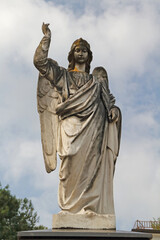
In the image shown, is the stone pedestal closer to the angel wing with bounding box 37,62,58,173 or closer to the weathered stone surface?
the weathered stone surface

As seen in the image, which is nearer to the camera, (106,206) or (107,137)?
(106,206)

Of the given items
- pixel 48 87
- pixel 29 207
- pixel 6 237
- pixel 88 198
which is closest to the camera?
pixel 88 198

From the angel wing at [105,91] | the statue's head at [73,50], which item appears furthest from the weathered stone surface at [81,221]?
the statue's head at [73,50]

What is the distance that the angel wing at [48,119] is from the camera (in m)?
7.72

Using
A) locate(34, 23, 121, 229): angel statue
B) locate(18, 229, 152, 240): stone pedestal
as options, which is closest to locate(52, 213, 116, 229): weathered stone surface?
locate(34, 23, 121, 229): angel statue

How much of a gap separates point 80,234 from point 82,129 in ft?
7.56

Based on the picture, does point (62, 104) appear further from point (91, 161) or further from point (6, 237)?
point (6, 237)

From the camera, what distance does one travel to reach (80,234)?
227 inches

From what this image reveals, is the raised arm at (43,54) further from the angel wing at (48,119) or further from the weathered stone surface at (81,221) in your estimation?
the weathered stone surface at (81,221)

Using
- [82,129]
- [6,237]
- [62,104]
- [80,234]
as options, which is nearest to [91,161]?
[82,129]

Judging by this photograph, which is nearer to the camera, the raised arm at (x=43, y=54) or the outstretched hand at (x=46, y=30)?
the raised arm at (x=43, y=54)

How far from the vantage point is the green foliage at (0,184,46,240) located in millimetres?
24250

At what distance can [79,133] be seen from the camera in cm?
738

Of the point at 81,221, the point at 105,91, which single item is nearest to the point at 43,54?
the point at 105,91
